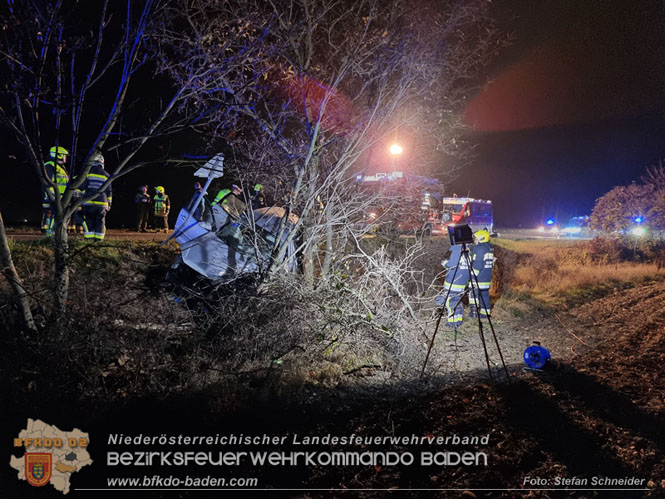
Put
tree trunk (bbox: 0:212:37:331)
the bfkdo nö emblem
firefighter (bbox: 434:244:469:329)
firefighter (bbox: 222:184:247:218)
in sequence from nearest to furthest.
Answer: the bfkdo nö emblem → tree trunk (bbox: 0:212:37:331) → firefighter (bbox: 222:184:247:218) → firefighter (bbox: 434:244:469:329)

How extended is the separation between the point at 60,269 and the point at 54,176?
109cm

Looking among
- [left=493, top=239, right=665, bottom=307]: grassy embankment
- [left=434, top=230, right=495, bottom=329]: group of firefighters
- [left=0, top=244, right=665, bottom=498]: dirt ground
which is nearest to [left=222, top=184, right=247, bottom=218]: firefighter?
[left=0, top=244, right=665, bottom=498]: dirt ground

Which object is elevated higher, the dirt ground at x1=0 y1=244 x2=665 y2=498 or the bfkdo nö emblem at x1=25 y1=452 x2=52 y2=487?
the dirt ground at x1=0 y1=244 x2=665 y2=498

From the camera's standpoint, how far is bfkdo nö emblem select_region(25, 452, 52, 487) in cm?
269

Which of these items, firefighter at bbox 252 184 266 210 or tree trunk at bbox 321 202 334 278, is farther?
firefighter at bbox 252 184 266 210

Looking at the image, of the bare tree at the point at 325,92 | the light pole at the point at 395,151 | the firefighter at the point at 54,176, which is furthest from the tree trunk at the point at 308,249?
the firefighter at the point at 54,176

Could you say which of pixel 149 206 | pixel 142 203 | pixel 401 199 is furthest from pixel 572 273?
pixel 149 206

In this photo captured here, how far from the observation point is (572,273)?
1155cm

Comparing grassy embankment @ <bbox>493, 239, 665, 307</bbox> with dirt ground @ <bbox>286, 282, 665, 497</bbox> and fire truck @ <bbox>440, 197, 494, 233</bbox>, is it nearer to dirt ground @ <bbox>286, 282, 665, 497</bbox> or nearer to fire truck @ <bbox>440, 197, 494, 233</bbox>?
dirt ground @ <bbox>286, 282, 665, 497</bbox>

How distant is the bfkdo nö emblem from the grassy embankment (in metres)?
8.46

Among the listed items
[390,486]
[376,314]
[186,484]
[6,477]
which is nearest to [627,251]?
[376,314]

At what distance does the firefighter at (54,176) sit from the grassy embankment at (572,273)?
28.6 feet

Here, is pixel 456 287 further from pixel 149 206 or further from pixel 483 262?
pixel 149 206

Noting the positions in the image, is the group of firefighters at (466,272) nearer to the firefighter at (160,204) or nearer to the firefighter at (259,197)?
the firefighter at (259,197)
